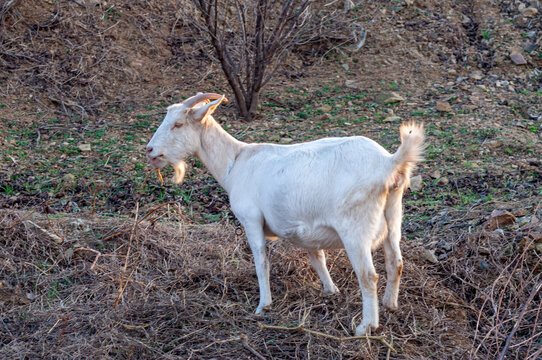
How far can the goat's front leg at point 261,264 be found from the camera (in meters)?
4.65

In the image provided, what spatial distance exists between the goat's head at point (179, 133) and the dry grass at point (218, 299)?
0.84 m

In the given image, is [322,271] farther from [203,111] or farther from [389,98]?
[389,98]

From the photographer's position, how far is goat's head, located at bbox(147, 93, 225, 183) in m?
5.04

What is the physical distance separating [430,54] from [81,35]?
19.2 ft

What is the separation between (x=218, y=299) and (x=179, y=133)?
1357 millimetres

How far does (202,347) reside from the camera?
4.12 metres

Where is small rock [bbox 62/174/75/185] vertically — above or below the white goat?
below

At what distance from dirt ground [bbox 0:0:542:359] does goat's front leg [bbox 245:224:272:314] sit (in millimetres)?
97

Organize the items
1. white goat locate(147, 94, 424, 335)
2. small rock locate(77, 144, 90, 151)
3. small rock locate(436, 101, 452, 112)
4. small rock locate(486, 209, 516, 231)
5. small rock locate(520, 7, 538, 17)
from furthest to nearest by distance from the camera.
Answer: small rock locate(520, 7, 538, 17) → small rock locate(436, 101, 452, 112) → small rock locate(77, 144, 90, 151) → small rock locate(486, 209, 516, 231) → white goat locate(147, 94, 424, 335)

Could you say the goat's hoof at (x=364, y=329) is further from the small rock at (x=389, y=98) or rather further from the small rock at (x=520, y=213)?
the small rock at (x=389, y=98)

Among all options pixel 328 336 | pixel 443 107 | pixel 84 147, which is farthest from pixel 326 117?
pixel 328 336

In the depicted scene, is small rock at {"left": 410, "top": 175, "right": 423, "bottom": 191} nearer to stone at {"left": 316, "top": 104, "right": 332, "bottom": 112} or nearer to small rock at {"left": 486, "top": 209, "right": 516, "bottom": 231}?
small rock at {"left": 486, "top": 209, "right": 516, "bottom": 231}

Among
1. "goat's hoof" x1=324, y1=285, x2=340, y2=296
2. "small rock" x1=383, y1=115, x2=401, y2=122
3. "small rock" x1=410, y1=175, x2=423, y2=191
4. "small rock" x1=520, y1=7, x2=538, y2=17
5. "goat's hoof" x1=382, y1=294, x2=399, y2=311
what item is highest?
"small rock" x1=520, y1=7, x2=538, y2=17

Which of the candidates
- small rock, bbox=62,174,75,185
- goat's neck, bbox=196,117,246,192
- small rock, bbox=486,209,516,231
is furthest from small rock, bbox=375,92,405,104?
goat's neck, bbox=196,117,246,192
